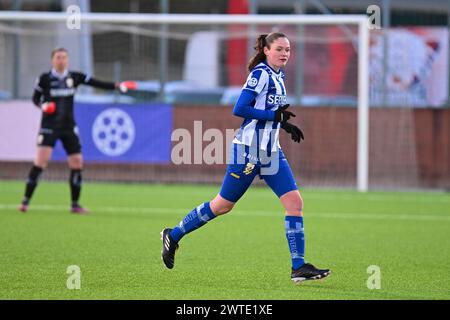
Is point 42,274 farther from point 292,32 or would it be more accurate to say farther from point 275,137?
point 292,32

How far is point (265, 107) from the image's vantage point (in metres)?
8.34

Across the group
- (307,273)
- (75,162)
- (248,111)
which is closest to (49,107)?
(75,162)

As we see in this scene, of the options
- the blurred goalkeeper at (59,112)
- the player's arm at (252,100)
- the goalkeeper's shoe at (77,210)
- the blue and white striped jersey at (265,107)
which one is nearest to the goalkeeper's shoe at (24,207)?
the blurred goalkeeper at (59,112)

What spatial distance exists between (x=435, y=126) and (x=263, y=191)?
3.86 m

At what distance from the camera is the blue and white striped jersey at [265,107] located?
830cm

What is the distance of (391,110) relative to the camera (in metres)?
19.5

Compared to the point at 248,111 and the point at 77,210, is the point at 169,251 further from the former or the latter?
the point at 77,210

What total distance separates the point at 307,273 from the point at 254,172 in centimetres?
99

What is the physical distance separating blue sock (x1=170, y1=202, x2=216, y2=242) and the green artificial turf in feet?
1.19

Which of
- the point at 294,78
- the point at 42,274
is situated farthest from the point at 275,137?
the point at 294,78

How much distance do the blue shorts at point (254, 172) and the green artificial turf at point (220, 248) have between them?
797 millimetres

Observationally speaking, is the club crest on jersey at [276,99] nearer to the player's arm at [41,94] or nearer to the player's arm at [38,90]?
the player's arm at [41,94]
